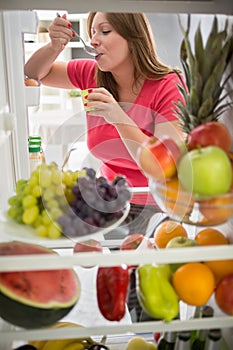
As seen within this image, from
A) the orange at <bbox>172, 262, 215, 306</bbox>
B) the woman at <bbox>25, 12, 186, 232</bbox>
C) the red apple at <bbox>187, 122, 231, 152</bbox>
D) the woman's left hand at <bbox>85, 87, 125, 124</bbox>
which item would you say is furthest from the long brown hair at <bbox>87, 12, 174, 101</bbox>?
the orange at <bbox>172, 262, 215, 306</bbox>

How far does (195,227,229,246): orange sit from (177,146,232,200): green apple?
0.16m

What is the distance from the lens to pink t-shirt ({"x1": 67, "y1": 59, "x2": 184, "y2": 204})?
4.37ft

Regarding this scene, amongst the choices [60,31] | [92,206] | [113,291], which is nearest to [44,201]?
[92,206]

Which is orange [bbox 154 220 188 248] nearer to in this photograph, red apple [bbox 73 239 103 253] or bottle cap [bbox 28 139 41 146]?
red apple [bbox 73 239 103 253]

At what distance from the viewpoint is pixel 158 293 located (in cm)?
98

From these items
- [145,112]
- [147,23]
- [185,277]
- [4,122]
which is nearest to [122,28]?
[147,23]

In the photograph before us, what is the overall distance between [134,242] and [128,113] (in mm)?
434

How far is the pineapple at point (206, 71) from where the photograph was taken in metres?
0.99

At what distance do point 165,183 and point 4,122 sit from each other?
0.44 m

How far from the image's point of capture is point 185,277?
0.96 m

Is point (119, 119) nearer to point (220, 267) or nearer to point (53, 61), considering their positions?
point (53, 61)

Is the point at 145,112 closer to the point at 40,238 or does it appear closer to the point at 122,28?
the point at 122,28

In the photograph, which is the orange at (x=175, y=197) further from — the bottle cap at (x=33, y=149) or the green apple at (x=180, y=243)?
the bottle cap at (x=33, y=149)

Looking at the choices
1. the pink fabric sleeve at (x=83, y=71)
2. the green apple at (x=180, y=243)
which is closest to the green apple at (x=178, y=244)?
the green apple at (x=180, y=243)
